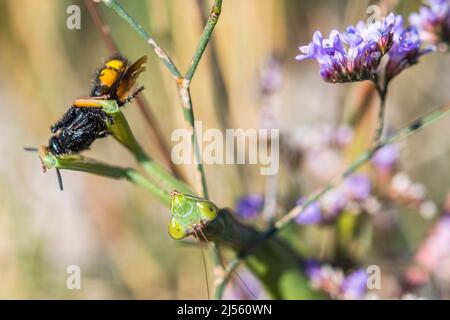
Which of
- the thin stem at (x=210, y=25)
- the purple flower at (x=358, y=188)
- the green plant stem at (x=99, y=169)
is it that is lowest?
the green plant stem at (x=99, y=169)

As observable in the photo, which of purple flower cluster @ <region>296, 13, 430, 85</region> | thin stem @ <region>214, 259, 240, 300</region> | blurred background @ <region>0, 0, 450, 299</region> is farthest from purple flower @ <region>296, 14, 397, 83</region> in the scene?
blurred background @ <region>0, 0, 450, 299</region>

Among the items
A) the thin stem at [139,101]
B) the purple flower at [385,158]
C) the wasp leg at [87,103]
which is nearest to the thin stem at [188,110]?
the wasp leg at [87,103]

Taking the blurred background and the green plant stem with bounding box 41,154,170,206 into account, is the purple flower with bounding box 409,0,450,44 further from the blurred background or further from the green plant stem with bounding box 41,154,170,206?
the green plant stem with bounding box 41,154,170,206

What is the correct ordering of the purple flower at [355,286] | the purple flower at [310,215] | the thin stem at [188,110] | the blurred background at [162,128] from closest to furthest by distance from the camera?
the thin stem at [188,110], the purple flower at [355,286], the purple flower at [310,215], the blurred background at [162,128]

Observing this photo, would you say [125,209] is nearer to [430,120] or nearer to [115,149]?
[115,149]

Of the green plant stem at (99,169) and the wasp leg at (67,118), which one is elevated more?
the wasp leg at (67,118)

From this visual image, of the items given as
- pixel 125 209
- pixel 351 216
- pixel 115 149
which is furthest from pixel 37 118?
pixel 351 216

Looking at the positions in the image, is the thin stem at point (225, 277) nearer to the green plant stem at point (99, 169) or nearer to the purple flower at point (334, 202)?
the green plant stem at point (99, 169)
